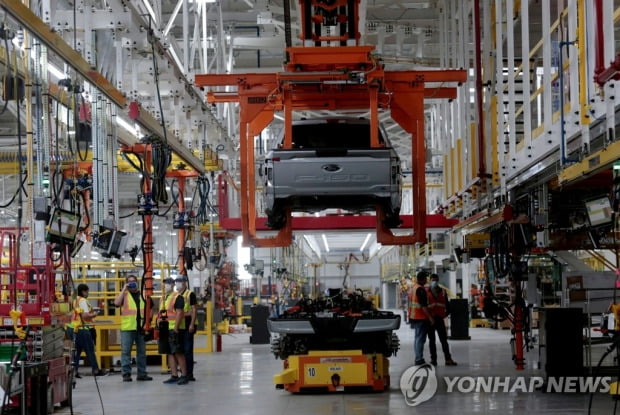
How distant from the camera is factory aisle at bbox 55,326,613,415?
1047 cm

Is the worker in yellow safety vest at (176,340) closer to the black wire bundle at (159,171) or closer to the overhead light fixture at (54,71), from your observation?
the black wire bundle at (159,171)

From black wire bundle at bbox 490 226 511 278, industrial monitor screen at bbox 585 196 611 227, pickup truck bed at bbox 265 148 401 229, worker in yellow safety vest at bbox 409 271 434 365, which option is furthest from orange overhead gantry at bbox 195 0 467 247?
industrial monitor screen at bbox 585 196 611 227

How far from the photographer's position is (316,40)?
488 inches

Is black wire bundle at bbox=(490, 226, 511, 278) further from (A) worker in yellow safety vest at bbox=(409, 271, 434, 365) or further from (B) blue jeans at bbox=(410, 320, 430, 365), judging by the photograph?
(B) blue jeans at bbox=(410, 320, 430, 365)

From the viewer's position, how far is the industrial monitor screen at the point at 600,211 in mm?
9414

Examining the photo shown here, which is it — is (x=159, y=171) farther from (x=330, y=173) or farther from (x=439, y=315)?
(x=439, y=315)

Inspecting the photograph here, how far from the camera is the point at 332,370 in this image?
11891 millimetres

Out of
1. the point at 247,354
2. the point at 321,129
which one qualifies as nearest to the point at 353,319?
the point at 321,129

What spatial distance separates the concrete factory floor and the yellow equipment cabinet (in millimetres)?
173

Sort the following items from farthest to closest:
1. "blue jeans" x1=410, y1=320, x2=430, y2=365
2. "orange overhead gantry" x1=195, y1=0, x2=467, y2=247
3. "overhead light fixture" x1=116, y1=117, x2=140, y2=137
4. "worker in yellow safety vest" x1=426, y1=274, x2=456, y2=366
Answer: "overhead light fixture" x1=116, y1=117, x2=140, y2=137 → "worker in yellow safety vest" x1=426, y1=274, x2=456, y2=366 → "blue jeans" x1=410, y1=320, x2=430, y2=365 → "orange overhead gantry" x1=195, y1=0, x2=467, y2=247

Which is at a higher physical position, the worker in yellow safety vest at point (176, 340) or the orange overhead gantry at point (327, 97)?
the orange overhead gantry at point (327, 97)

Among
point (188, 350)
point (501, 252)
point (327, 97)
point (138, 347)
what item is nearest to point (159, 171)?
point (188, 350)

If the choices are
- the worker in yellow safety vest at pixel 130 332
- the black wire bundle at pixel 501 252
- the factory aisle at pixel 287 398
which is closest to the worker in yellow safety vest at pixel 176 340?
the factory aisle at pixel 287 398

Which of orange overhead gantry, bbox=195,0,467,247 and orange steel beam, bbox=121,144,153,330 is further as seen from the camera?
orange steel beam, bbox=121,144,153,330
